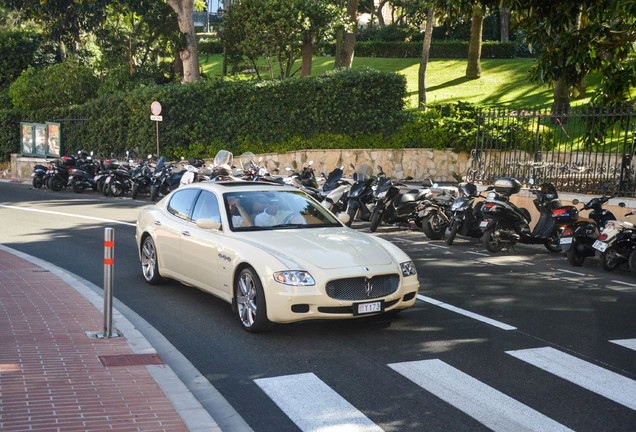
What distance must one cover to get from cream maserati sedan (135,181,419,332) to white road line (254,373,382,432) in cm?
114

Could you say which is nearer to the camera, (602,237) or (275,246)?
(275,246)

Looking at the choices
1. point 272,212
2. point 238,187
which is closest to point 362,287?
point 272,212

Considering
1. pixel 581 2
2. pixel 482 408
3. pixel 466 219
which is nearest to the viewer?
pixel 482 408

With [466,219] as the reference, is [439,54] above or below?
above

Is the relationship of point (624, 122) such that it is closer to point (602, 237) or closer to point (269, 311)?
point (602, 237)

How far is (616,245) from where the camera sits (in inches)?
472

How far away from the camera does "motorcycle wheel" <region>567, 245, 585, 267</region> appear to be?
12659 mm

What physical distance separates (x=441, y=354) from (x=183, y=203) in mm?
4224

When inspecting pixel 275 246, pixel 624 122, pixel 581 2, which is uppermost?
pixel 581 2

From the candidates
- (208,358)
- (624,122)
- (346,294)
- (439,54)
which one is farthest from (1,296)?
(439,54)

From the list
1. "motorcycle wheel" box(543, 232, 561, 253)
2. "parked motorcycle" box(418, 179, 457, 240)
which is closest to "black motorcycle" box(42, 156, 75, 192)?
"parked motorcycle" box(418, 179, 457, 240)

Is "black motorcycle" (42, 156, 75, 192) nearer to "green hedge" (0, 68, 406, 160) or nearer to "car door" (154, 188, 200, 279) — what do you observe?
"green hedge" (0, 68, 406, 160)

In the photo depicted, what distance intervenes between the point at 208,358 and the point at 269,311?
81cm

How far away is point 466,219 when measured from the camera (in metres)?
14.5
